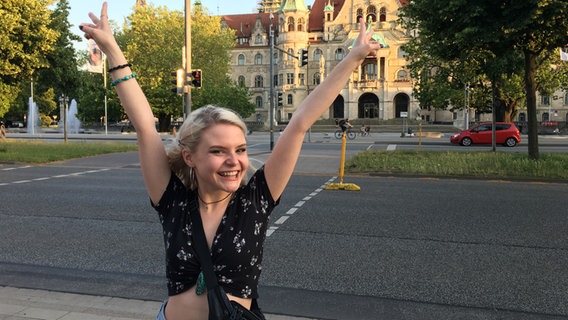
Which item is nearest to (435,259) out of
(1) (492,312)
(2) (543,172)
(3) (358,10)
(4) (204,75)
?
(1) (492,312)

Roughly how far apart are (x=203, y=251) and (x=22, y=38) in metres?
22.5

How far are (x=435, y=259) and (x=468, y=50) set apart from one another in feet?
43.5

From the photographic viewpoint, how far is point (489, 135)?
106 feet

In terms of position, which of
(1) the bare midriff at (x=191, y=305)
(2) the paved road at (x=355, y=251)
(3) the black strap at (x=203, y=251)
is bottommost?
(2) the paved road at (x=355, y=251)

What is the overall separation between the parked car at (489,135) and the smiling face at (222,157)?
3288 cm

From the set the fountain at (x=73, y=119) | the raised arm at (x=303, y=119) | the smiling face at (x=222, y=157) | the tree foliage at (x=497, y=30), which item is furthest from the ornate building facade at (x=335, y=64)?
the smiling face at (x=222, y=157)

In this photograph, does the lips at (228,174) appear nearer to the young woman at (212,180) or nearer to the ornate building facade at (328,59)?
the young woman at (212,180)

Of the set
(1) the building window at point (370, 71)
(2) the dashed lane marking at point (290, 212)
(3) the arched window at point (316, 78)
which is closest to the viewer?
(2) the dashed lane marking at point (290, 212)

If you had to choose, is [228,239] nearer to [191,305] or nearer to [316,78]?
[191,305]

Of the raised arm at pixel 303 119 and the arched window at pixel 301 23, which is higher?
the arched window at pixel 301 23

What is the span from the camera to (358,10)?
88.8 m

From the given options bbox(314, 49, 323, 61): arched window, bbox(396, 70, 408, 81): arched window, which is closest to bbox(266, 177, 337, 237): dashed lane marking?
bbox(396, 70, 408, 81): arched window

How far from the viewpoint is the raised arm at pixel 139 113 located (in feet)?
6.67

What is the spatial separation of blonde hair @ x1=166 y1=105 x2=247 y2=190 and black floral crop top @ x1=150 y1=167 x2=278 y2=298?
3.7 inches
